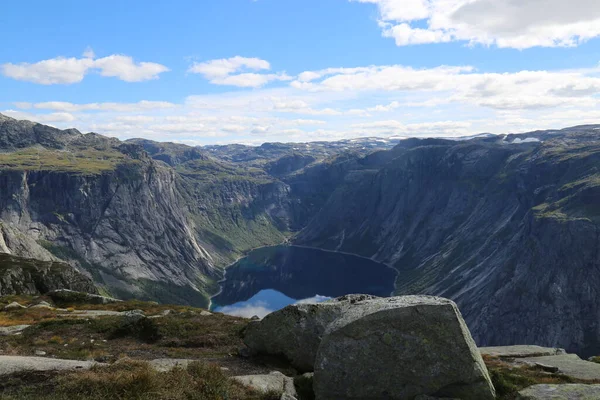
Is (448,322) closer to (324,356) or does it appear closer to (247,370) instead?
(324,356)

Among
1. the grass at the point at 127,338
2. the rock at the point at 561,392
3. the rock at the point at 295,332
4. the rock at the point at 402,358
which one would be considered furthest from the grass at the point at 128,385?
the rock at the point at 561,392

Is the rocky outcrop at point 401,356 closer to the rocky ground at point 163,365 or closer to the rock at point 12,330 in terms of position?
the rocky ground at point 163,365

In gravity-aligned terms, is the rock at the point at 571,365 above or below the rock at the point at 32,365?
below

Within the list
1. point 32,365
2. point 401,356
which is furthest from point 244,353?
point 401,356

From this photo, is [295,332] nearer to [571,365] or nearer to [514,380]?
[514,380]

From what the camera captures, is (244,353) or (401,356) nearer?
(401,356)

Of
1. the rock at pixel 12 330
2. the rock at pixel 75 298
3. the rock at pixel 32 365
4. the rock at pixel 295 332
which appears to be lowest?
the rock at pixel 75 298

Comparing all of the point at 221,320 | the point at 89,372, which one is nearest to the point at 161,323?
the point at 221,320

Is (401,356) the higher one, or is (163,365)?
(401,356)
